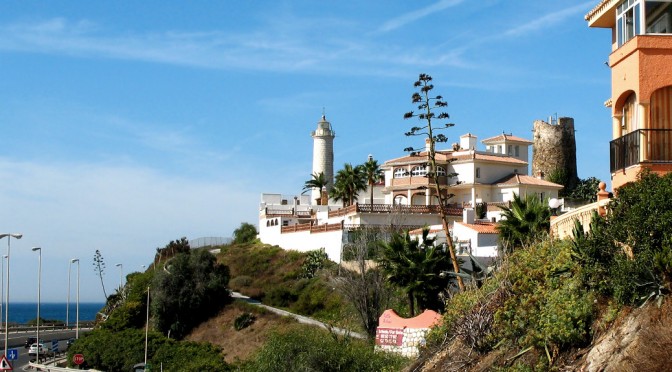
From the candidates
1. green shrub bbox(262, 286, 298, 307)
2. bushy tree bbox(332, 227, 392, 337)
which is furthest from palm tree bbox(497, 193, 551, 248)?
green shrub bbox(262, 286, 298, 307)

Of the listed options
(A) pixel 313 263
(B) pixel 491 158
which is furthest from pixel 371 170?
(A) pixel 313 263

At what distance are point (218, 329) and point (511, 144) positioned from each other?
33.0 meters

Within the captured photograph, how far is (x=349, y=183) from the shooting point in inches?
3051

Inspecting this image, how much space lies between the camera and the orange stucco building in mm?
21312

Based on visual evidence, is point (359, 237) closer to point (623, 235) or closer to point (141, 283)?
point (141, 283)

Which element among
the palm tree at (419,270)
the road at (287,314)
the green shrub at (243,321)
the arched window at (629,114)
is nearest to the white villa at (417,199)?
the road at (287,314)

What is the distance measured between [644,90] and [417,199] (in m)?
53.1

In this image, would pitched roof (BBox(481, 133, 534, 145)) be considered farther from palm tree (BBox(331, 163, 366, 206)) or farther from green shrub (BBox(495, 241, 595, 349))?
green shrub (BBox(495, 241, 595, 349))

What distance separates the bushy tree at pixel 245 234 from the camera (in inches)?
3375

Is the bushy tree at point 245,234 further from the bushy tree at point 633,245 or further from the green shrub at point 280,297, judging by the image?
the bushy tree at point 633,245

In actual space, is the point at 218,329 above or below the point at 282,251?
below

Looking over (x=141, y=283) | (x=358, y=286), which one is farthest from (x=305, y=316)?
(x=141, y=283)

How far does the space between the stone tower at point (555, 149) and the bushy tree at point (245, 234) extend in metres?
24.8

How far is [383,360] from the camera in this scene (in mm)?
30094
